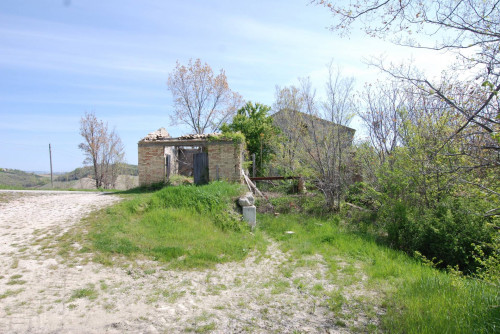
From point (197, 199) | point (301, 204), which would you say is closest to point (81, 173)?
point (197, 199)

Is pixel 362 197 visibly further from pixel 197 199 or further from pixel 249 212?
pixel 197 199

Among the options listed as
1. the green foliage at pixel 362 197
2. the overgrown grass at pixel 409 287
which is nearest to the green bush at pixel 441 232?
the overgrown grass at pixel 409 287

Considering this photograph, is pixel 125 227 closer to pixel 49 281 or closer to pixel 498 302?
pixel 49 281

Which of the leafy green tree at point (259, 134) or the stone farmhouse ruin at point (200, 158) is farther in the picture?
the leafy green tree at point (259, 134)

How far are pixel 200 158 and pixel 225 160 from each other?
1.36 metres

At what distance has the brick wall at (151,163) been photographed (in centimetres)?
1342

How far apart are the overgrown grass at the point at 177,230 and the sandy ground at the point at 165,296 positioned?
465mm

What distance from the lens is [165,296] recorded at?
15.8 feet

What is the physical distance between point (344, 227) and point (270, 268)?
12.4ft

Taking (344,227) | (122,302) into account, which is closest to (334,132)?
(344,227)

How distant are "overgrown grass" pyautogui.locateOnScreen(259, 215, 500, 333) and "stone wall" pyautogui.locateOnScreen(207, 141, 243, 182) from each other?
453 cm

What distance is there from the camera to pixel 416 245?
23.8 ft

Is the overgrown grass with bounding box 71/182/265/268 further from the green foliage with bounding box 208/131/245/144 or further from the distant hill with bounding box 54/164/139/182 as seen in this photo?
the distant hill with bounding box 54/164/139/182

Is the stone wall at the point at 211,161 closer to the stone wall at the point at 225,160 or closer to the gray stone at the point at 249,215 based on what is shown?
the stone wall at the point at 225,160
